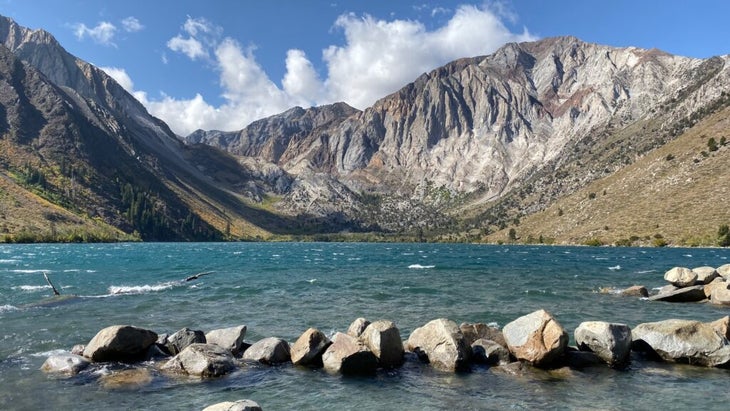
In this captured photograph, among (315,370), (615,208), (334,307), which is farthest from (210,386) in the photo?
(615,208)

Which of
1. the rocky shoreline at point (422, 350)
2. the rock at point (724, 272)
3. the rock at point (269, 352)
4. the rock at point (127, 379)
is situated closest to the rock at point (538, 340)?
the rocky shoreline at point (422, 350)

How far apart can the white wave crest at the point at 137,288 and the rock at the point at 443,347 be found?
3828 cm

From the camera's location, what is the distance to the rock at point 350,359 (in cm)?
2184

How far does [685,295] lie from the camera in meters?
43.8

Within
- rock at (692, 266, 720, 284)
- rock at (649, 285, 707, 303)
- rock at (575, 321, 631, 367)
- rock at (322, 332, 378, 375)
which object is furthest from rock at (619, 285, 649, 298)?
rock at (322, 332, 378, 375)

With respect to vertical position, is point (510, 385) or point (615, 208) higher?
point (615, 208)

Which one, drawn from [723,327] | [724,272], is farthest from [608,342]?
[724,272]

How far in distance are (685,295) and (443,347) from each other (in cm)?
3346

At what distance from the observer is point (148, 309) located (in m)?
40.2

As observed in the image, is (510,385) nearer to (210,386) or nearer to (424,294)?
(210,386)

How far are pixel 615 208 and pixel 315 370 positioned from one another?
579 feet

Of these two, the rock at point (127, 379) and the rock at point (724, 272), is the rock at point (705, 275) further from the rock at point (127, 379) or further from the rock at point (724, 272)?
the rock at point (127, 379)

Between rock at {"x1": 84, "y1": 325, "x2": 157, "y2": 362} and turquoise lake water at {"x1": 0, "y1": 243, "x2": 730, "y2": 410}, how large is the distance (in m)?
1.60

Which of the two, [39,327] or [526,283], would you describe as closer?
[39,327]
